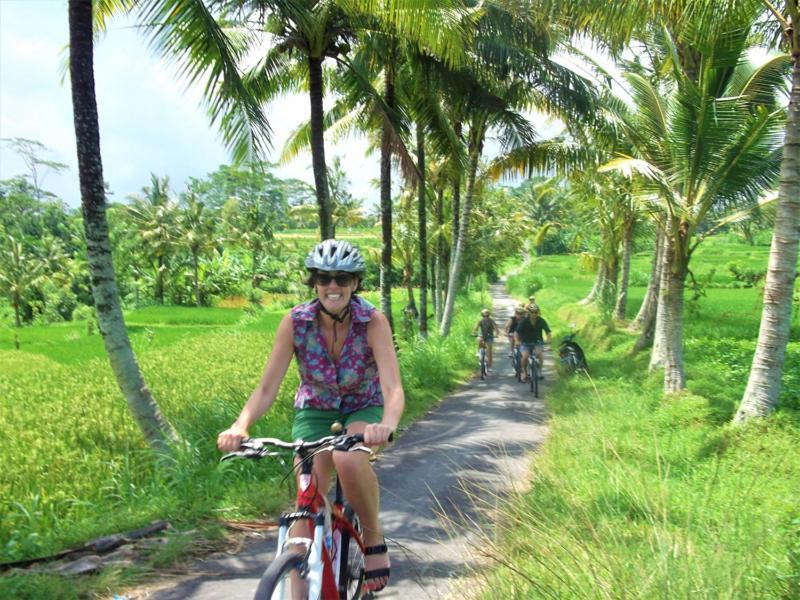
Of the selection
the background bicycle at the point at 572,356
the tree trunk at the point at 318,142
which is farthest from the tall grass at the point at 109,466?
the background bicycle at the point at 572,356

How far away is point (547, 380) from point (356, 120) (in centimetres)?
684

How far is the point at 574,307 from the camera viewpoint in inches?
991

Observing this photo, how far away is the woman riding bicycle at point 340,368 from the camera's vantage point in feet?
8.76

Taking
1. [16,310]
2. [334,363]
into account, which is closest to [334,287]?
[334,363]

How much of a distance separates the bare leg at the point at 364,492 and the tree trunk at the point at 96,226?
3.21m

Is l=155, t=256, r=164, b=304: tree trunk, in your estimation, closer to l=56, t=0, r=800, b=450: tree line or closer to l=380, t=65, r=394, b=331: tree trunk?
l=56, t=0, r=800, b=450: tree line

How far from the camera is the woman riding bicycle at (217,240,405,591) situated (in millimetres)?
2670

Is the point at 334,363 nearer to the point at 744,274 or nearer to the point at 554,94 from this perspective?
the point at 554,94

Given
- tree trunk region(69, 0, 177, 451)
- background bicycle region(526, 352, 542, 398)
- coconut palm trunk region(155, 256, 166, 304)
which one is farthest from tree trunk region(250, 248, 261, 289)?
tree trunk region(69, 0, 177, 451)

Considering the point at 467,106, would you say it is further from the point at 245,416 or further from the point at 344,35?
the point at 245,416

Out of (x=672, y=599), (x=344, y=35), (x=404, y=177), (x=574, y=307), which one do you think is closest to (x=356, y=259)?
(x=672, y=599)

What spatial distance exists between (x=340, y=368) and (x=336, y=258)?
52 cm

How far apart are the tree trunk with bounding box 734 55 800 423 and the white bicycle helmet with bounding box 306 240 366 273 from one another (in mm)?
5303

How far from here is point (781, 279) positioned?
244 inches
